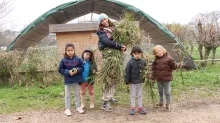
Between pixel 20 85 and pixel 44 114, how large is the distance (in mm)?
3480

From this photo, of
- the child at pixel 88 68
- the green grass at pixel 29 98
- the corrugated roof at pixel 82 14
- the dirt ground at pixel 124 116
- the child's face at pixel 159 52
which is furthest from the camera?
the corrugated roof at pixel 82 14

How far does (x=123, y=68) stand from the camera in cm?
629

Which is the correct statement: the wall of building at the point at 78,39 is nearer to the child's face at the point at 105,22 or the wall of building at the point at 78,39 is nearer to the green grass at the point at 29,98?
the green grass at the point at 29,98

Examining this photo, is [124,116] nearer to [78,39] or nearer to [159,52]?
[159,52]

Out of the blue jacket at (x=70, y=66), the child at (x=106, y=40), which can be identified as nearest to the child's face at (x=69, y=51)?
the blue jacket at (x=70, y=66)

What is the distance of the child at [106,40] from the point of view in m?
6.14

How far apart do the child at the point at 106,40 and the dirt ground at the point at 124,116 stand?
0.86 ft

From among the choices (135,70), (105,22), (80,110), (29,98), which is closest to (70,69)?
(80,110)

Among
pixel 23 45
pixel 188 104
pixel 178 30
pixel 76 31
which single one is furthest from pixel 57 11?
pixel 178 30

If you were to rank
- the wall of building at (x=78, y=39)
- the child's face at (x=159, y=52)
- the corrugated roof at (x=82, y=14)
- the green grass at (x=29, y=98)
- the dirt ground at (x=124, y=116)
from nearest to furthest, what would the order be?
the dirt ground at (x=124, y=116), the child's face at (x=159, y=52), the green grass at (x=29, y=98), the corrugated roof at (x=82, y=14), the wall of building at (x=78, y=39)

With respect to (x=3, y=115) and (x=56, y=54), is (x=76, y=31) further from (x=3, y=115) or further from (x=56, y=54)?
(x=3, y=115)

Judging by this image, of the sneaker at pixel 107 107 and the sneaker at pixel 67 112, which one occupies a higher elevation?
the sneaker at pixel 107 107

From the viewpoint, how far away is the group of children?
602cm

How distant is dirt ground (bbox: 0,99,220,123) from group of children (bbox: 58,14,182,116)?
18cm
